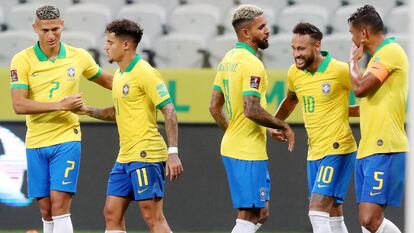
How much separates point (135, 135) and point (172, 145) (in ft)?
1.30

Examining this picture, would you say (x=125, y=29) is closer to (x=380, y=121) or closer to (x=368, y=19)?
(x=368, y=19)

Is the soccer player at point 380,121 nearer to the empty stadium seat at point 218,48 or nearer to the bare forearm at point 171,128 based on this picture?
the bare forearm at point 171,128

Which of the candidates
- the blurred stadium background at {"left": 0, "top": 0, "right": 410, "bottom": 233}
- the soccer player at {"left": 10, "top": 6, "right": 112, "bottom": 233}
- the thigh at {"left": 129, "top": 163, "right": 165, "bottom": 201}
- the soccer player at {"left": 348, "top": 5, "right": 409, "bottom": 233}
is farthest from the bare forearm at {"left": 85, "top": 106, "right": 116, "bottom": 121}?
the blurred stadium background at {"left": 0, "top": 0, "right": 410, "bottom": 233}

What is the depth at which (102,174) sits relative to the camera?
11656 millimetres

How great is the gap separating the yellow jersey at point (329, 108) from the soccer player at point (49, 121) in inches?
71.3

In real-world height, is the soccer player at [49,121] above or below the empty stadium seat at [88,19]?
below

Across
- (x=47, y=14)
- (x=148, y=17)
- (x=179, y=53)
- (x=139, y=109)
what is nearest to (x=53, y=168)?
(x=139, y=109)

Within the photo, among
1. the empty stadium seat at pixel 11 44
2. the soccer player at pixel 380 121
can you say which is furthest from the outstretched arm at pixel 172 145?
the empty stadium seat at pixel 11 44

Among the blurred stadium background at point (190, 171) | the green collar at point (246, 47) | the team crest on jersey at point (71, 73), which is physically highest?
the green collar at point (246, 47)

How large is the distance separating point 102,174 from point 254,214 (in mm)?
3072

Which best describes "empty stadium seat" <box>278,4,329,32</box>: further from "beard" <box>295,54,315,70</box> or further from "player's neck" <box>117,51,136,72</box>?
"player's neck" <box>117,51,136,72</box>

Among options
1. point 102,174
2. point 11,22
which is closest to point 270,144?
point 102,174

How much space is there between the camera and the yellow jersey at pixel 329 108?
8961 millimetres

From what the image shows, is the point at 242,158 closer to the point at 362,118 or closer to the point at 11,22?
the point at 362,118
